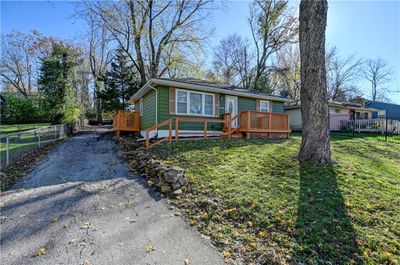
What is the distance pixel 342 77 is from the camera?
34.2m

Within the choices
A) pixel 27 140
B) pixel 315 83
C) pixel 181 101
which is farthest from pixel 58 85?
pixel 315 83

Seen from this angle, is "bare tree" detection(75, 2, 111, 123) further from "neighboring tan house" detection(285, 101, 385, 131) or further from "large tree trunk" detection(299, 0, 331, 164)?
"large tree trunk" detection(299, 0, 331, 164)

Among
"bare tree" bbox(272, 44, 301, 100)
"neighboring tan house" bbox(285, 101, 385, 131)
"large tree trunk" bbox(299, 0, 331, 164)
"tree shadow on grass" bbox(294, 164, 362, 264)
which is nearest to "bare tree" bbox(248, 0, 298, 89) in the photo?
"bare tree" bbox(272, 44, 301, 100)

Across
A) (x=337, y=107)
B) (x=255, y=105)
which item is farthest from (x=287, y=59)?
(x=255, y=105)

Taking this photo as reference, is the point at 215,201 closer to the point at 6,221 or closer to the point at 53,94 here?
the point at 6,221

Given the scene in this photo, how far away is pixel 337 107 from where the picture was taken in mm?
21531

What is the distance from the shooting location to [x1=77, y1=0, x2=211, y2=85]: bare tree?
1738cm

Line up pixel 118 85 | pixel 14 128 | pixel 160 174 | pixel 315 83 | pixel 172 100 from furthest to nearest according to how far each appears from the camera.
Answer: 1. pixel 118 85
2. pixel 14 128
3. pixel 172 100
4. pixel 315 83
5. pixel 160 174

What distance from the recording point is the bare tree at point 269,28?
2294 cm

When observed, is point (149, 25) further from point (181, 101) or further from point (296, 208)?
point (296, 208)

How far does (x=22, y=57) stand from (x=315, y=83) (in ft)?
120

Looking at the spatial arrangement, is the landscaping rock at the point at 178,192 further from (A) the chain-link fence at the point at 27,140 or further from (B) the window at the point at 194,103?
(B) the window at the point at 194,103

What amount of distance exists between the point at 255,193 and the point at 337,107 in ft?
68.8

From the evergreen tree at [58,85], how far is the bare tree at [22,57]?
1484 cm
